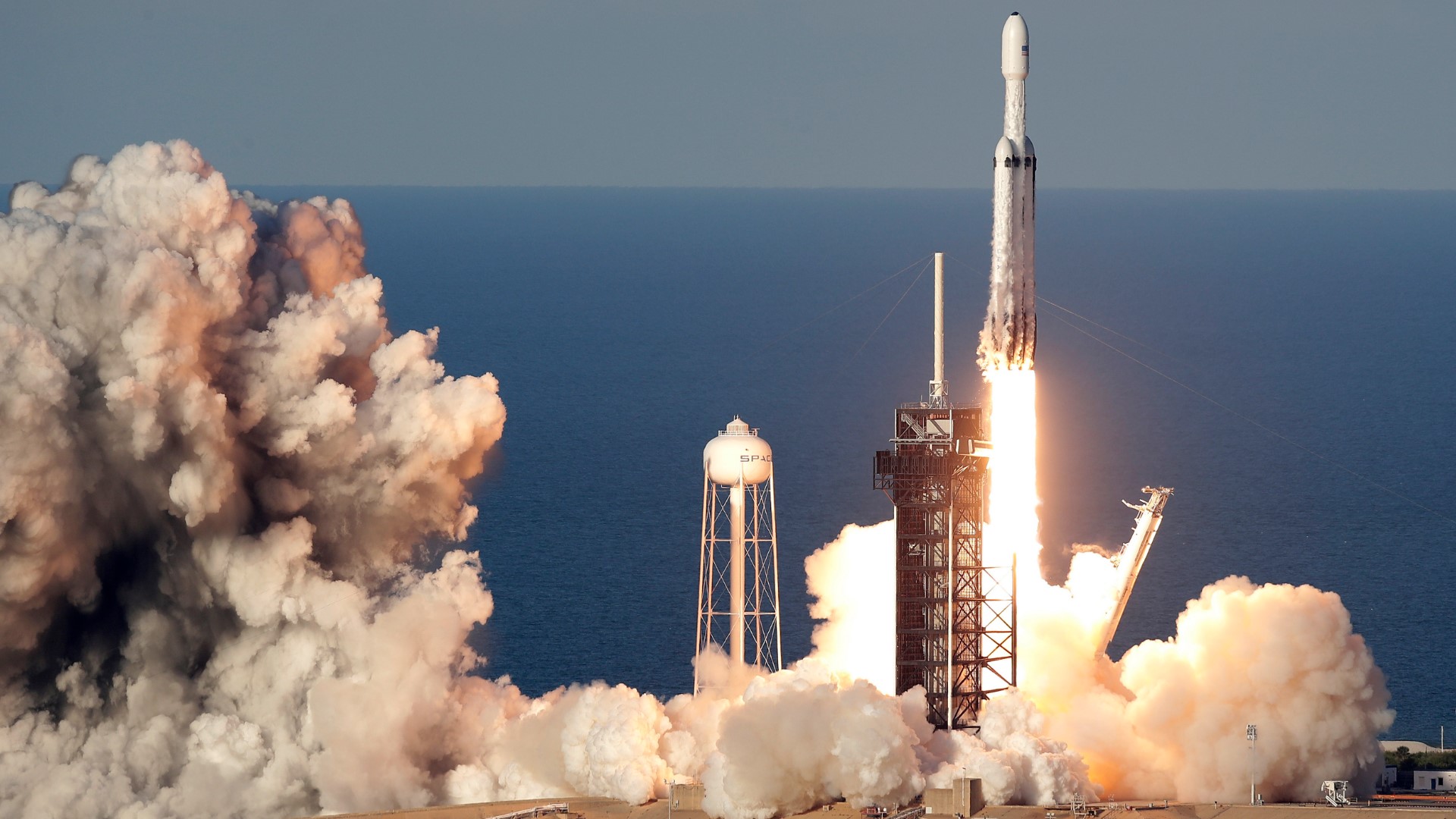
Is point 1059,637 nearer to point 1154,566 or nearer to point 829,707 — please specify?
point 829,707

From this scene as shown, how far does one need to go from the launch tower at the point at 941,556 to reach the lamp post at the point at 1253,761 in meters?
5.78

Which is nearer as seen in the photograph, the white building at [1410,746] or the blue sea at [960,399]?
the white building at [1410,746]

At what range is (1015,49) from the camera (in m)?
64.4

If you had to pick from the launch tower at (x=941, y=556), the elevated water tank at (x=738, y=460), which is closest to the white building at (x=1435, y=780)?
the launch tower at (x=941, y=556)

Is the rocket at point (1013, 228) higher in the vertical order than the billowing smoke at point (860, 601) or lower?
higher

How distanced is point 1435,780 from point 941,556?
15.1 meters

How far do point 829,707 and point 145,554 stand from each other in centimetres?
2019

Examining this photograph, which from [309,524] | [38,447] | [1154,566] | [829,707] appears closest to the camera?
[829,707]

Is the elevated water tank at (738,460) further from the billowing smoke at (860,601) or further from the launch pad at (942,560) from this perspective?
the launch pad at (942,560)

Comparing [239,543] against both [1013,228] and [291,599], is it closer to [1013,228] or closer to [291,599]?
[291,599]

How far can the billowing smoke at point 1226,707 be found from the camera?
208 ft

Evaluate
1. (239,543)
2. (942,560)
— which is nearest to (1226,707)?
(942,560)

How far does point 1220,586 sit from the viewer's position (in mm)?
67125

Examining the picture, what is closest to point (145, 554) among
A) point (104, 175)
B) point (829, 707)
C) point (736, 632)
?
point (104, 175)
